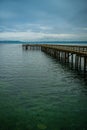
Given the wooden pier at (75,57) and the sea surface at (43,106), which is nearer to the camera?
the sea surface at (43,106)

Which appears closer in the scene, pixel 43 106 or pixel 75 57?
pixel 43 106

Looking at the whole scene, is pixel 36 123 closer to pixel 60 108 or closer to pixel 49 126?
pixel 49 126

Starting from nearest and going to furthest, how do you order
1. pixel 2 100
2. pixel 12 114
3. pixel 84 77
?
1. pixel 12 114
2. pixel 2 100
3. pixel 84 77

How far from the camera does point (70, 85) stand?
18.0 m

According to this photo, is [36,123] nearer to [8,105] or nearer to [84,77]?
[8,105]

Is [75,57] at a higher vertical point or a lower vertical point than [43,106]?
higher

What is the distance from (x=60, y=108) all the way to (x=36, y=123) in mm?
2605

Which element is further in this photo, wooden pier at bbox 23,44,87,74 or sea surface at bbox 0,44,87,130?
wooden pier at bbox 23,44,87,74

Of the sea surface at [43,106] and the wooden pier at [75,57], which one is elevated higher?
the wooden pier at [75,57]

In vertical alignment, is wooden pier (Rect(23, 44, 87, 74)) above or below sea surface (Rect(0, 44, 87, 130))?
above

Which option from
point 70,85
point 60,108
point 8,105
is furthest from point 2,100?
point 70,85

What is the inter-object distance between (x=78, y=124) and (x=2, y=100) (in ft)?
19.5

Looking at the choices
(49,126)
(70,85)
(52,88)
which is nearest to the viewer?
(49,126)

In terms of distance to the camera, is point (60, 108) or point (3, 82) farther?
point (3, 82)
